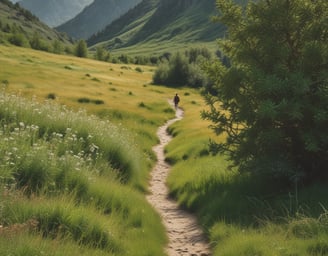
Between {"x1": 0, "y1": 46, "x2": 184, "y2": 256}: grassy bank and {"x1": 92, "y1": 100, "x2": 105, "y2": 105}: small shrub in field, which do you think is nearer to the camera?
{"x1": 0, "y1": 46, "x2": 184, "y2": 256}: grassy bank

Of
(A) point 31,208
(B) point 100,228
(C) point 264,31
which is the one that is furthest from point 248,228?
(C) point 264,31

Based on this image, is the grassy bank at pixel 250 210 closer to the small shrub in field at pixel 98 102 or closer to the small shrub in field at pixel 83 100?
the small shrub in field at pixel 98 102

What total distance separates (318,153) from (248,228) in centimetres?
442

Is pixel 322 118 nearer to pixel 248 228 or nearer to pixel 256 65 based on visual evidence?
pixel 256 65

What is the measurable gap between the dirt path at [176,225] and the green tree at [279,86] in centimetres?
283

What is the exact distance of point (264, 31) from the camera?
603 inches

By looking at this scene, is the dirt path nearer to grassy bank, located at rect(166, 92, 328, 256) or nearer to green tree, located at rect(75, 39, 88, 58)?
grassy bank, located at rect(166, 92, 328, 256)

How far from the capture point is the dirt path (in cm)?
1181

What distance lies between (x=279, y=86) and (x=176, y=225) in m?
5.63

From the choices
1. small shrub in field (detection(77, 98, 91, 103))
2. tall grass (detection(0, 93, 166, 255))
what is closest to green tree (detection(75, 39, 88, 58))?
small shrub in field (detection(77, 98, 91, 103))

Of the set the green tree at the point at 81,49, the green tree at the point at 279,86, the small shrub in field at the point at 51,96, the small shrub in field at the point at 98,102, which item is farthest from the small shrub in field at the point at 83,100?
the green tree at the point at 81,49

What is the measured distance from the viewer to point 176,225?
555 inches

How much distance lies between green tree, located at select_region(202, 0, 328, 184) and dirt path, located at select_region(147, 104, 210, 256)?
9.28 ft

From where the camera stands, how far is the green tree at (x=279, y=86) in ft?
45.5
